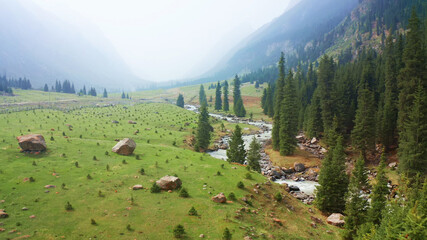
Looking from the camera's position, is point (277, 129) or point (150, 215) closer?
point (150, 215)

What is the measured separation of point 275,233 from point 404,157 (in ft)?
118

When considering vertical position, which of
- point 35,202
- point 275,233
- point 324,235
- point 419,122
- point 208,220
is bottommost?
point 324,235

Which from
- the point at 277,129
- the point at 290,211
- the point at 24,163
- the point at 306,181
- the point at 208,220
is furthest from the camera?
the point at 277,129

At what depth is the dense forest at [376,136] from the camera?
21.6 meters

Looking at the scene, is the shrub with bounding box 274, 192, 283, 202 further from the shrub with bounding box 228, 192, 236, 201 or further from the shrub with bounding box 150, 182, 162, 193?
the shrub with bounding box 150, 182, 162, 193

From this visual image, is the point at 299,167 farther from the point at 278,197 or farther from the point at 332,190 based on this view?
the point at 278,197

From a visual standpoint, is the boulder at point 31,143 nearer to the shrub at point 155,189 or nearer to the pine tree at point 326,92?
the shrub at point 155,189

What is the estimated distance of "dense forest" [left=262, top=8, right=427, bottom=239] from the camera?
70.8ft

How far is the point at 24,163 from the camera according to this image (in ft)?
107

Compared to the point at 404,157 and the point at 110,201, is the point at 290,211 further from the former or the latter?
the point at 404,157

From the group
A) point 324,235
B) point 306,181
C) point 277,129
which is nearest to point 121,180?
point 324,235

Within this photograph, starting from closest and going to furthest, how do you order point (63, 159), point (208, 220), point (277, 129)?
point (208, 220) < point (63, 159) < point (277, 129)

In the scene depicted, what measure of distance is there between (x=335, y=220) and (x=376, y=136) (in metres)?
40.3

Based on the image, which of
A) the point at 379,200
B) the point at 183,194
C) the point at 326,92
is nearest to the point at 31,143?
the point at 183,194
